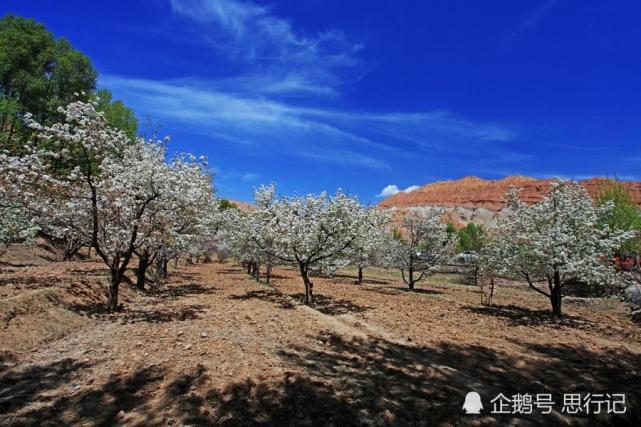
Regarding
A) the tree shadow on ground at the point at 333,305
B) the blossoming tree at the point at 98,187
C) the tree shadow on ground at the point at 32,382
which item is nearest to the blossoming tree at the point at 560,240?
the tree shadow on ground at the point at 333,305

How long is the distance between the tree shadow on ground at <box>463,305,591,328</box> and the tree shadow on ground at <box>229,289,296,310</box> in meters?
9.40

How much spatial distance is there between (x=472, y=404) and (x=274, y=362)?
4.39 metres

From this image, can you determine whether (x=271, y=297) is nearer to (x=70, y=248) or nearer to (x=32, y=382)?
(x=32, y=382)

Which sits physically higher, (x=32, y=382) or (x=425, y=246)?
(x=425, y=246)

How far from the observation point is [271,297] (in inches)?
779

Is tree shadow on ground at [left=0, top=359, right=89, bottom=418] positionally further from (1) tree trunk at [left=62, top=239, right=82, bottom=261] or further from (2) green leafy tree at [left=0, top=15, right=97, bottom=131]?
(2) green leafy tree at [left=0, top=15, right=97, bottom=131]

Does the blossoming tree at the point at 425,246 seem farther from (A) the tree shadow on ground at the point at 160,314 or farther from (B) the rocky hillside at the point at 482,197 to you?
(B) the rocky hillside at the point at 482,197

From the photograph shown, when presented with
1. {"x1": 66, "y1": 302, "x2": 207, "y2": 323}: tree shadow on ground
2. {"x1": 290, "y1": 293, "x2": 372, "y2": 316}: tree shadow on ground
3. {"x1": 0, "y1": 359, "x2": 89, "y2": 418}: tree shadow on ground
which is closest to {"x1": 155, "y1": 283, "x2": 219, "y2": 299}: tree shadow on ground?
{"x1": 66, "y1": 302, "x2": 207, "y2": 323}: tree shadow on ground

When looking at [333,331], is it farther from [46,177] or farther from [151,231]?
[46,177]

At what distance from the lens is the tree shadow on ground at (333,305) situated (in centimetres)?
1719

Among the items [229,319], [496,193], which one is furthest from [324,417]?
[496,193]

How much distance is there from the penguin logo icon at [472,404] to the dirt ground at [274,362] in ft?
0.55

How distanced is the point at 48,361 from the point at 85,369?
1168mm

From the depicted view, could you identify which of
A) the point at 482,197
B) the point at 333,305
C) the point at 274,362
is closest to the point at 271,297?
the point at 333,305
